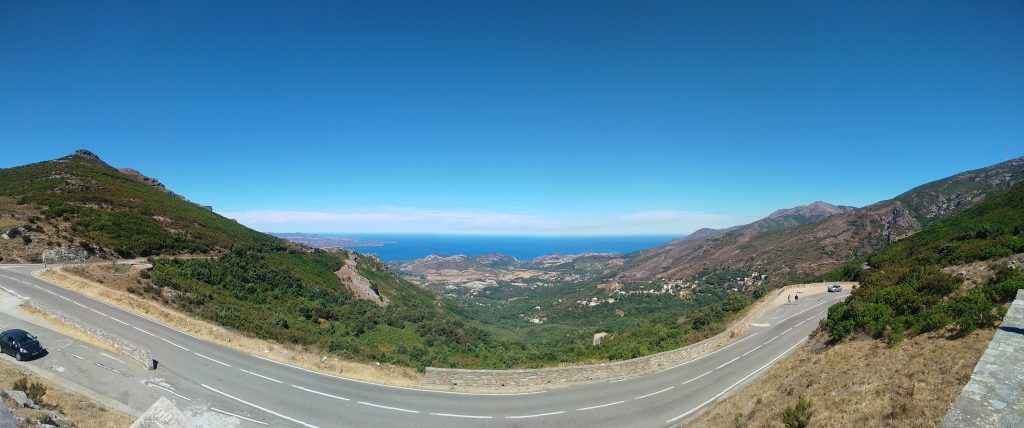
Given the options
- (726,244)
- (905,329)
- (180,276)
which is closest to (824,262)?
(726,244)

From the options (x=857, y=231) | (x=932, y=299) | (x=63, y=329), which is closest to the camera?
(x=932, y=299)

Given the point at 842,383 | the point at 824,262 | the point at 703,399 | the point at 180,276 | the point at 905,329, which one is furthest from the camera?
the point at 824,262

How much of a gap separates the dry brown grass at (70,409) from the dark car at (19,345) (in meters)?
2.39

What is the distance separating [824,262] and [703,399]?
251 ft

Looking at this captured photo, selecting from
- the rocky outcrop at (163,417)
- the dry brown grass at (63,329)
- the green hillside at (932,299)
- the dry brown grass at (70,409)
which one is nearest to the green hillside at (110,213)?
the dry brown grass at (63,329)

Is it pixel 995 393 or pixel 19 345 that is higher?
pixel 995 393

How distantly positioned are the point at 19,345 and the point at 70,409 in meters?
8.20

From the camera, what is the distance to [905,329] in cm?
1391

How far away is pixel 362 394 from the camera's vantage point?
16.0 meters

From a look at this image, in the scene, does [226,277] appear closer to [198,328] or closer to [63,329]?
[198,328]

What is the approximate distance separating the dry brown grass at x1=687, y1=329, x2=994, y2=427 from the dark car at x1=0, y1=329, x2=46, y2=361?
25503 millimetres

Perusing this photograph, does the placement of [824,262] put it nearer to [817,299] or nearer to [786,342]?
[817,299]

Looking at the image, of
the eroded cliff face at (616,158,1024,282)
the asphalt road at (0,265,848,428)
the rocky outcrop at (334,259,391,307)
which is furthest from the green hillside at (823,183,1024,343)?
the eroded cliff face at (616,158,1024,282)

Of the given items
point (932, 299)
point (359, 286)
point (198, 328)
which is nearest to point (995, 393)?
point (932, 299)
